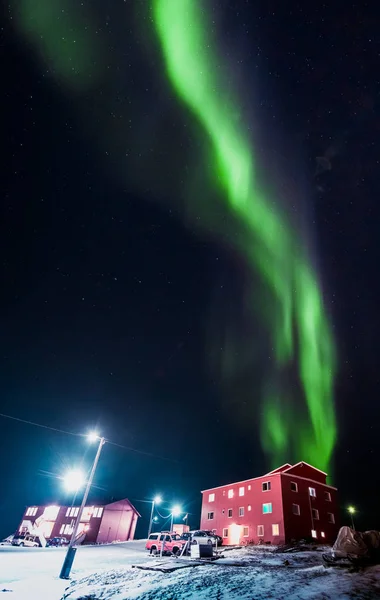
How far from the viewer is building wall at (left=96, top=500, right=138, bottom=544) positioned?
59.8 m

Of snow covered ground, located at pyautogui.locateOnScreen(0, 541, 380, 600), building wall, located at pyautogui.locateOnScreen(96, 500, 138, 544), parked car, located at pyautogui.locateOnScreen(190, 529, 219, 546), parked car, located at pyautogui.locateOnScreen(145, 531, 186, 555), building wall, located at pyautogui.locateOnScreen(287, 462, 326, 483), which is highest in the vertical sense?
building wall, located at pyautogui.locateOnScreen(287, 462, 326, 483)

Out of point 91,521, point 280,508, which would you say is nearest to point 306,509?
point 280,508

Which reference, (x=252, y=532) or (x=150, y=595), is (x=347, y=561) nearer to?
(x=150, y=595)

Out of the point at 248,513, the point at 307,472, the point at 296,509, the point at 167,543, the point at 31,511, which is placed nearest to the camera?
the point at 167,543

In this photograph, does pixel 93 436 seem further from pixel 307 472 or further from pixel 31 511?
pixel 31 511

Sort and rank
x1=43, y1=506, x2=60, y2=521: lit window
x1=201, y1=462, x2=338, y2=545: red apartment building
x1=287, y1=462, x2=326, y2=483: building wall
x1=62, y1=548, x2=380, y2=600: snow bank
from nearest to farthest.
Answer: x1=62, y1=548, x2=380, y2=600: snow bank → x1=201, y1=462, x2=338, y2=545: red apartment building → x1=287, y1=462, x2=326, y2=483: building wall → x1=43, y1=506, x2=60, y2=521: lit window

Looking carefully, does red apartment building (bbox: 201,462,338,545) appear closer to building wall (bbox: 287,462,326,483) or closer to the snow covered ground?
building wall (bbox: 287,462,326,483)

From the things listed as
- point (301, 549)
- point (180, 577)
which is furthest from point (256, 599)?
point (301, 549)

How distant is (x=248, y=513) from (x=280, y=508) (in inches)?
271

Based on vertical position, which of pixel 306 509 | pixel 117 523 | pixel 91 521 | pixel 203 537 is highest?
pixel 306 509

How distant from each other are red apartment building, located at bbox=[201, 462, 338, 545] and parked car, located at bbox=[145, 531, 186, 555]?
16527 mm

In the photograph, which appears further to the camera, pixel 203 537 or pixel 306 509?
pixel 306 509

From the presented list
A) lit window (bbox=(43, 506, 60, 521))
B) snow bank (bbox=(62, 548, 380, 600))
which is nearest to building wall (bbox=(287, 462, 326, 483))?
snow bank (bbox=(62, 548, 380, 600))

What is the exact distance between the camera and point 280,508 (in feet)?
134
